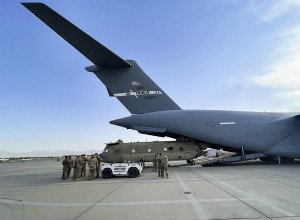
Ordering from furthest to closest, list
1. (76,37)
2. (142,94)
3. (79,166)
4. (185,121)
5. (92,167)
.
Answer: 1. (142,94)
2. (185,121)
3. (76,37)
4. (79,166)
5. (92,167)

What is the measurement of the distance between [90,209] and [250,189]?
211 inches

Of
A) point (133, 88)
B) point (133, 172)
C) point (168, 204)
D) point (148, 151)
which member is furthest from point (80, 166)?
point (168, 204)

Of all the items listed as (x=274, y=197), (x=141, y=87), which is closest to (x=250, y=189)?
(x=274, y=197)

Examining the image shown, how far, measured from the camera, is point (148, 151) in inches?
830

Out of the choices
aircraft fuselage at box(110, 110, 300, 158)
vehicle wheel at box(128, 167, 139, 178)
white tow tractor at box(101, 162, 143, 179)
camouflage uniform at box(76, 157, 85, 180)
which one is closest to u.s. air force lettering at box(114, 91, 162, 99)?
aircraft fuselage at box(110, 110, 300, 158)

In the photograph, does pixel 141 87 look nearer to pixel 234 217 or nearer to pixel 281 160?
pixel 281 160

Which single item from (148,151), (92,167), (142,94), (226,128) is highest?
(142,94)

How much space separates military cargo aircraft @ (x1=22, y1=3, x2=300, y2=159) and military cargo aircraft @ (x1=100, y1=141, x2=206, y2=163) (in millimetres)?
675

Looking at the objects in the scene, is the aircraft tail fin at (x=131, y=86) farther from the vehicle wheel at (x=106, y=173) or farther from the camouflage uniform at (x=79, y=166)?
the vehicle wheel at (x=106, y=173)

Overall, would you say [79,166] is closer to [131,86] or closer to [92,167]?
[92,167]

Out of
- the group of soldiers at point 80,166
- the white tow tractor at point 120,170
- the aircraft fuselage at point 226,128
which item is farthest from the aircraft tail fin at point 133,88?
the white tow tractor at point 120,170

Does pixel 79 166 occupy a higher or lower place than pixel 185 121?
lower

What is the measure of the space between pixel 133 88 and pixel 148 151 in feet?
15.5

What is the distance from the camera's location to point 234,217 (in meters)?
5.93
